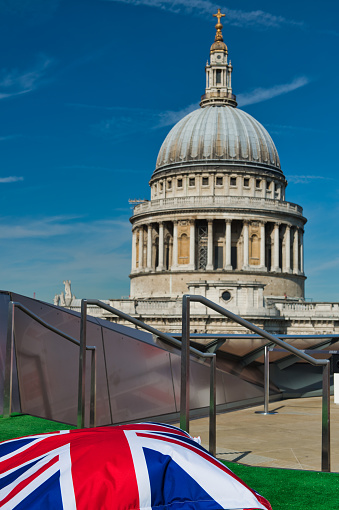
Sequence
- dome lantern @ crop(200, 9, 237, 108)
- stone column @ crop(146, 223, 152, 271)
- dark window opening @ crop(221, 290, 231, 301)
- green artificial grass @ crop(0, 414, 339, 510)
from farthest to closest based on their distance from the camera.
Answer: dome lantern @ crop(200, 9, 237, 108) → stone column @ crop(146, 223, 152, 271) → dark window opening @ crop(221, 290, 231, 301) → green artificial grass @ crop(0, 414, 339, 510)

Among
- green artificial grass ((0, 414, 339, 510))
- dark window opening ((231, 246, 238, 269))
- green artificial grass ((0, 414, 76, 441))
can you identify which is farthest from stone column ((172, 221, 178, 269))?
green artificial grass ((0, 414, 339, 510))

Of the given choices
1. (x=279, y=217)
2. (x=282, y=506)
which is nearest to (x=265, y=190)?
(x=279, y=217)

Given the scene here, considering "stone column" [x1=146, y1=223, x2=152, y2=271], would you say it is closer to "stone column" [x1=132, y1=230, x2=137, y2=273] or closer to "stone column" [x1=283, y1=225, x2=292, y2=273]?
"stone column" [x1=132, y1=230, x2=137, y2=273]

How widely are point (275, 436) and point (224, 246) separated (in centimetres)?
6373

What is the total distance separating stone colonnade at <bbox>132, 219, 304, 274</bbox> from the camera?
244 feet

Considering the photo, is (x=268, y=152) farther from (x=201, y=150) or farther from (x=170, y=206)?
(x=170, y=206)

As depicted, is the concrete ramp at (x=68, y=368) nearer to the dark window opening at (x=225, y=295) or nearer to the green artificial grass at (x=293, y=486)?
the green artificial grass at (x=293, y=486)

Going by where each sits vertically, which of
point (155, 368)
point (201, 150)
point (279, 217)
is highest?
point (201, 150)

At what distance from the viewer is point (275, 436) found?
1165 centimetres

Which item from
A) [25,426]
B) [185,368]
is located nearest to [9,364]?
[25,426]

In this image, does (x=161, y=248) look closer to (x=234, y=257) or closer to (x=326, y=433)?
(x=234, y=257)

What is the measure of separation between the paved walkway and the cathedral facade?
54.0 m

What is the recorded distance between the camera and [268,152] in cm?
8288

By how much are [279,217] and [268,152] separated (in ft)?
35.0
